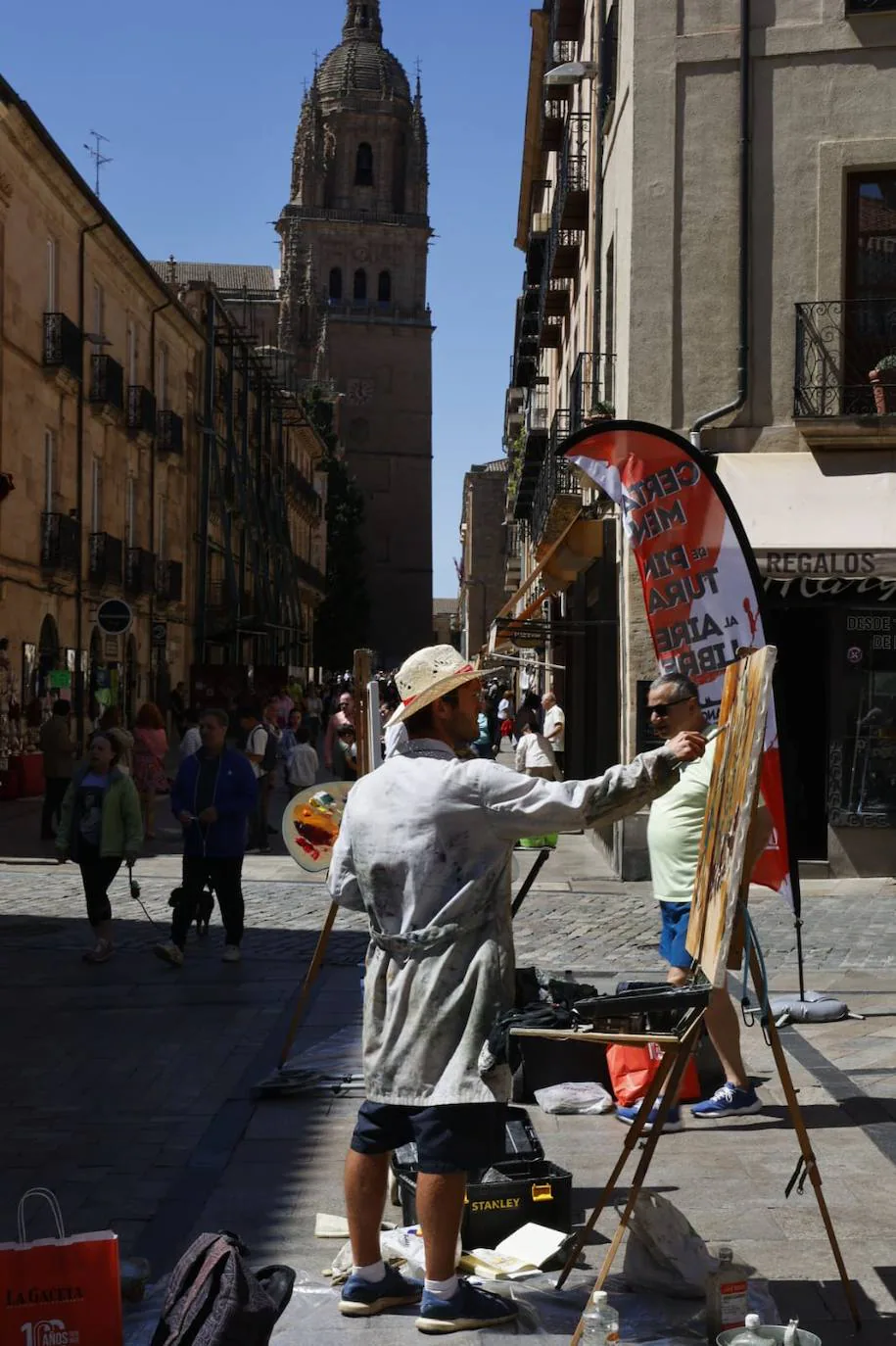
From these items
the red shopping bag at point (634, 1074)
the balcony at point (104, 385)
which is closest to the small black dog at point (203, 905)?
the red shopping bag at point (634, 1074)

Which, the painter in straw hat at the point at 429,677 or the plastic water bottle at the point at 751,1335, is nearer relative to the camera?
the plastic water bottle at the point at 751,1335

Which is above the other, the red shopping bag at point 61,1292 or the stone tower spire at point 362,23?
the stone tower spire at point 362,23

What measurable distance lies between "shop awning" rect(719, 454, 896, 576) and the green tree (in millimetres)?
73432

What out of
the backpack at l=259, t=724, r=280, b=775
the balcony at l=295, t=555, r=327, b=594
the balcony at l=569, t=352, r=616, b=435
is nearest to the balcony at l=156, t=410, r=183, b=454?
the balcony at l=569, t=352, r=616, b=435

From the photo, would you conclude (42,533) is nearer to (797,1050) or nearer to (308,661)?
(797,1050)

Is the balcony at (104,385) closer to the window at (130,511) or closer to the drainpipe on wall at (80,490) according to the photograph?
the drainpipe on wall at (80,490)

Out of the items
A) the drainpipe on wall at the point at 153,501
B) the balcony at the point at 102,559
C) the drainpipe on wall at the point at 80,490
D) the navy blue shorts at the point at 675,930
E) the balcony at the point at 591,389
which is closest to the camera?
the navy blue shorts at the point at 675,930

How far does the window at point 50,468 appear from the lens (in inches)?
1230

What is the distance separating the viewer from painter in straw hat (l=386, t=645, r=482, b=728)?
475 cm

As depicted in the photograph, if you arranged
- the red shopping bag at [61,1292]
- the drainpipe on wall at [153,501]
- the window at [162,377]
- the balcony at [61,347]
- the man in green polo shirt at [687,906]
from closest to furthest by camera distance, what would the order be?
the red shopping bag at [61,1292] → the man in green polo shirt at [687,906] → the balcony at [61,347] → the drainpipe on wall at [153,501] → the window at [162,377]

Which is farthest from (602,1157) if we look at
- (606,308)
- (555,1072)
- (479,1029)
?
(606,308)

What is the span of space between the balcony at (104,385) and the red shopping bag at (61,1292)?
3085 cm

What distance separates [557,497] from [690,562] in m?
11.3

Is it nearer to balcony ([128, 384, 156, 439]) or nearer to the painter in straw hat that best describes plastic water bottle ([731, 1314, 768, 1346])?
the painter in straw hat
